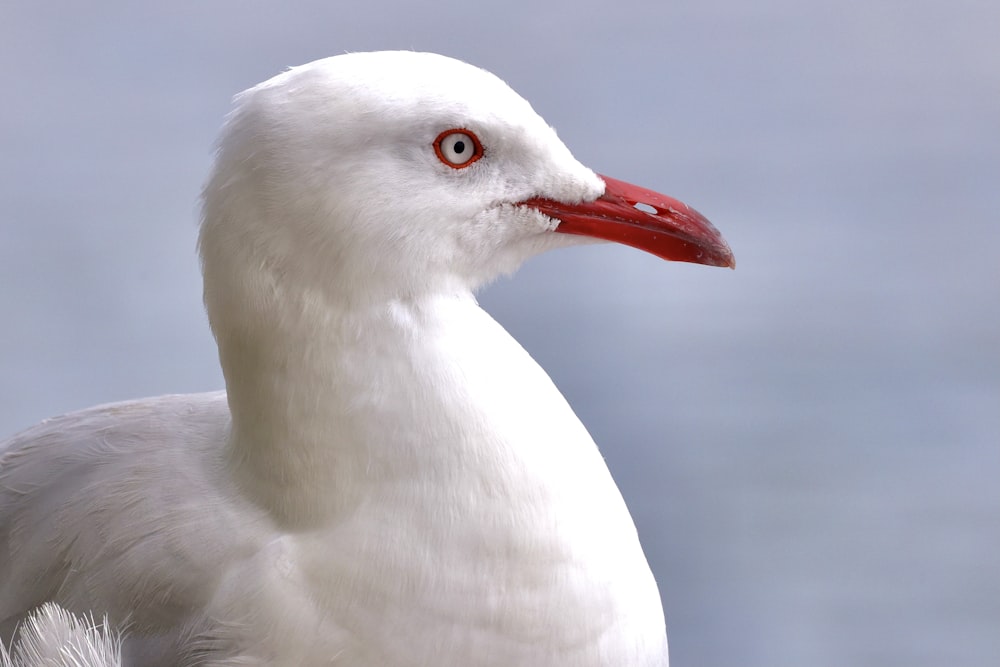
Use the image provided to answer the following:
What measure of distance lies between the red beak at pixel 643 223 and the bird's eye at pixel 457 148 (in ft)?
0.22

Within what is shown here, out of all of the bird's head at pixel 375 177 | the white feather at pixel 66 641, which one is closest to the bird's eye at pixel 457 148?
the bird's head at pixel 375 177

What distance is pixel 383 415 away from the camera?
108 cm

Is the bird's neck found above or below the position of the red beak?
below

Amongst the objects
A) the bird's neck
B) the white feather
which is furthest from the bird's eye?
the white feather

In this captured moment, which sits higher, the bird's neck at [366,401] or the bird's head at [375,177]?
the bird's head at [375,177]

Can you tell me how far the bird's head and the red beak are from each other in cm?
2

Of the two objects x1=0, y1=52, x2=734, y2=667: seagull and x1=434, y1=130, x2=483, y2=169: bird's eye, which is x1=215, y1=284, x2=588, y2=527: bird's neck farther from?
x1=434, y1=130, x2=483, y2=169: bird's eye

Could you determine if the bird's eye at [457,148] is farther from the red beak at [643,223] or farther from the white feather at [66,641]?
the white feather at [66,641]

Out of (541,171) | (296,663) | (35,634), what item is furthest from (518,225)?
(35,634)

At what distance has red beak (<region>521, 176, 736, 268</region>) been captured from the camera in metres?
1.12

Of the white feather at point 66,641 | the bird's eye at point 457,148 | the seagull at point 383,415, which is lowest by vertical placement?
the white feather at point 66,641

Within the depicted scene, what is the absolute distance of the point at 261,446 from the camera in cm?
112

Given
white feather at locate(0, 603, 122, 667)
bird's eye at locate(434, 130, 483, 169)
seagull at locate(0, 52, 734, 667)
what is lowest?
white feather at locate(0, 603, 122, 667)

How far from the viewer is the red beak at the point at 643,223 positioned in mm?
1122
